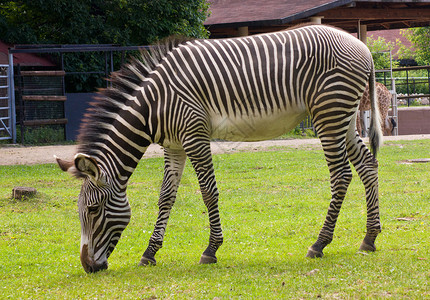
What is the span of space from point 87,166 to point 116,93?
0.91 meters

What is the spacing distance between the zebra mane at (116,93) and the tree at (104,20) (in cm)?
1428

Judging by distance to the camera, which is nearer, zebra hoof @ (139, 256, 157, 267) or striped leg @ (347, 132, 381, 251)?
zebra hoof @ (139, 256, 157, 267)

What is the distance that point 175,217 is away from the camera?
881 centimetres

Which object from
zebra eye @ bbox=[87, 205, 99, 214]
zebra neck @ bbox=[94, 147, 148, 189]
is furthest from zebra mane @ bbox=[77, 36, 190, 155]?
zebra eye @ bbox=[87, 205, 99, 214]

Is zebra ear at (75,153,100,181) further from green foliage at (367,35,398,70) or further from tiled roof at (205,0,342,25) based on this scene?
green foliage at (367,35,398,70)

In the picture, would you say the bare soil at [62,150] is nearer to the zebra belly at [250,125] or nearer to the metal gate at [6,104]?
the metal gate at [6,104]

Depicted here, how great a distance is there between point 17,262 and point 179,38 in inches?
Result: 117

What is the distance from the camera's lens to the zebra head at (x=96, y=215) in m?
5.54

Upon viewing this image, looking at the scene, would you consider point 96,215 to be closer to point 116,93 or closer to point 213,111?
point 116,93

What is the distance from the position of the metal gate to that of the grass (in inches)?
237

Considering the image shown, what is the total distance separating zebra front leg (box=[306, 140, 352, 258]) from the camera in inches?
237

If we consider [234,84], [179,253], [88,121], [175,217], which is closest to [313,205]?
[175,217]

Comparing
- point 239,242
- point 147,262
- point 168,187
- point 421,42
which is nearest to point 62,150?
point 239,242

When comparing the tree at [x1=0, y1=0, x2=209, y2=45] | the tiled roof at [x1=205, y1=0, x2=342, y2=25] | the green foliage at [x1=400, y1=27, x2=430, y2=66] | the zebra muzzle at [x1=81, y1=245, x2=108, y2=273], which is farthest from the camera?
the green foliage at [x1=400, y1=27, x2=430, y2=66]
